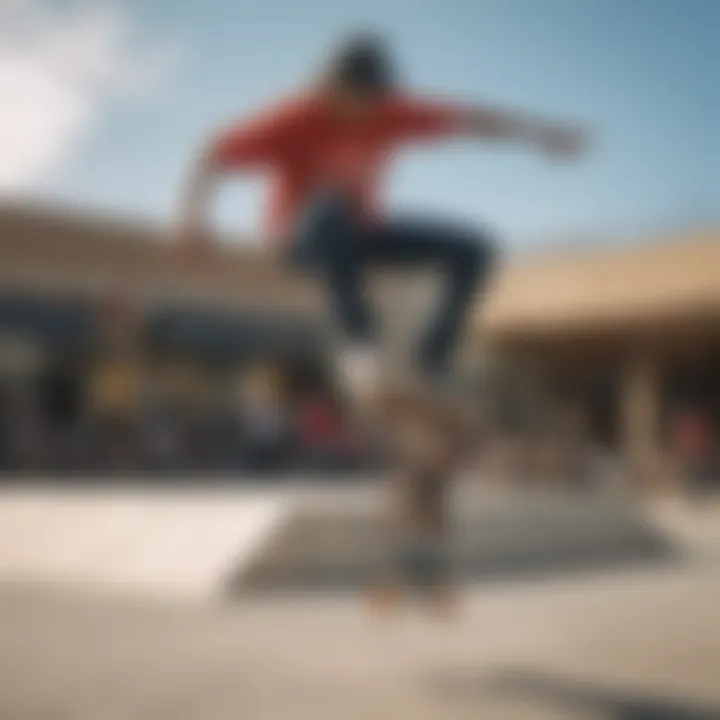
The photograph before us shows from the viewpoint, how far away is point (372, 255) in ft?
8.11

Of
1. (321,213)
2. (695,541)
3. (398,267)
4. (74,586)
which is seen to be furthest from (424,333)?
(695,541)

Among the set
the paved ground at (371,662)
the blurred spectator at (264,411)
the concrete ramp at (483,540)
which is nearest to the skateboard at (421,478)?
the paved ground at (371,662)

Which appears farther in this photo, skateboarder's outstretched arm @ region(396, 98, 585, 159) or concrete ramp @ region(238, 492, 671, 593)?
concrete ramp @ region(238, 492, 671, 593)

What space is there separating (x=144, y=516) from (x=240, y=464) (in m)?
0.73

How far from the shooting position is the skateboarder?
2.40m

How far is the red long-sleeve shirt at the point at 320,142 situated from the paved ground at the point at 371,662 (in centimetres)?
132

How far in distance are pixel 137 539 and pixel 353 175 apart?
3.78m

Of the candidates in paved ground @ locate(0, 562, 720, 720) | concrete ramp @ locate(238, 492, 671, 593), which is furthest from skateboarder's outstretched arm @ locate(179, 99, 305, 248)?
concrete ramp @ locate(238, 492, 671, 593)

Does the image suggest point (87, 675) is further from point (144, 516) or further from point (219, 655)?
point (144, 516)

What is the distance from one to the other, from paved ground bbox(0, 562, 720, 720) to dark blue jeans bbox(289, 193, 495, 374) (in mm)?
1050

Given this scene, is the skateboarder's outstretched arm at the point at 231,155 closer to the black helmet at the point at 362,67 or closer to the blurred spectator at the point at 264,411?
the black helmet at the point at 362,67

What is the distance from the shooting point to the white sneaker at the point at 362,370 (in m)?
2.49

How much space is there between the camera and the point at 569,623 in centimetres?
389

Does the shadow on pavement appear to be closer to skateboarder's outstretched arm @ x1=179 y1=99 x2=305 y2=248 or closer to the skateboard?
the skateboard
